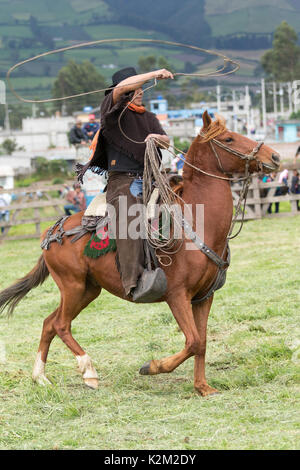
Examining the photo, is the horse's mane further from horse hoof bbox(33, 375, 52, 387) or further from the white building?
the white building

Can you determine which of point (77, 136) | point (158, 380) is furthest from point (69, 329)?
point (77, 136)

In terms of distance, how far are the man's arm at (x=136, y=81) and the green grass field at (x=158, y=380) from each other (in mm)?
2757

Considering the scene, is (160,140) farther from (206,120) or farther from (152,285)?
(152,285)

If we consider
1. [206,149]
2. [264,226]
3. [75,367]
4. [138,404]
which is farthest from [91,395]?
[264,226]

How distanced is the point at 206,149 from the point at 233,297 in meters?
4.26

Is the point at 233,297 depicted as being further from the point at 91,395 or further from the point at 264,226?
the point at 264,226

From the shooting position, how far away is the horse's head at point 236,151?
6250mm

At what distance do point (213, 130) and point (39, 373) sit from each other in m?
2.97

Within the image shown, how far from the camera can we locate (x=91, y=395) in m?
6.38

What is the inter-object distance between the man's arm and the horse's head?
578mm

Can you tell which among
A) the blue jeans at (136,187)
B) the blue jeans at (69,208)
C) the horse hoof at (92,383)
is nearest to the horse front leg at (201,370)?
the horse hoof at (92,383)

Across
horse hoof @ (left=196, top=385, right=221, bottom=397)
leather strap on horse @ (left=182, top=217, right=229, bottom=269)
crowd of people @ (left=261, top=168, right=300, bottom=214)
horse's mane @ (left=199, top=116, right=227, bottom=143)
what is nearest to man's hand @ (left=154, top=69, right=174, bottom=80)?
horse's mane @ (left=199, top=116, right=227, bottom=143)

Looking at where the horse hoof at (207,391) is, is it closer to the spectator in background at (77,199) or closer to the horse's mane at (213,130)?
the horse's mane at (213,130)
